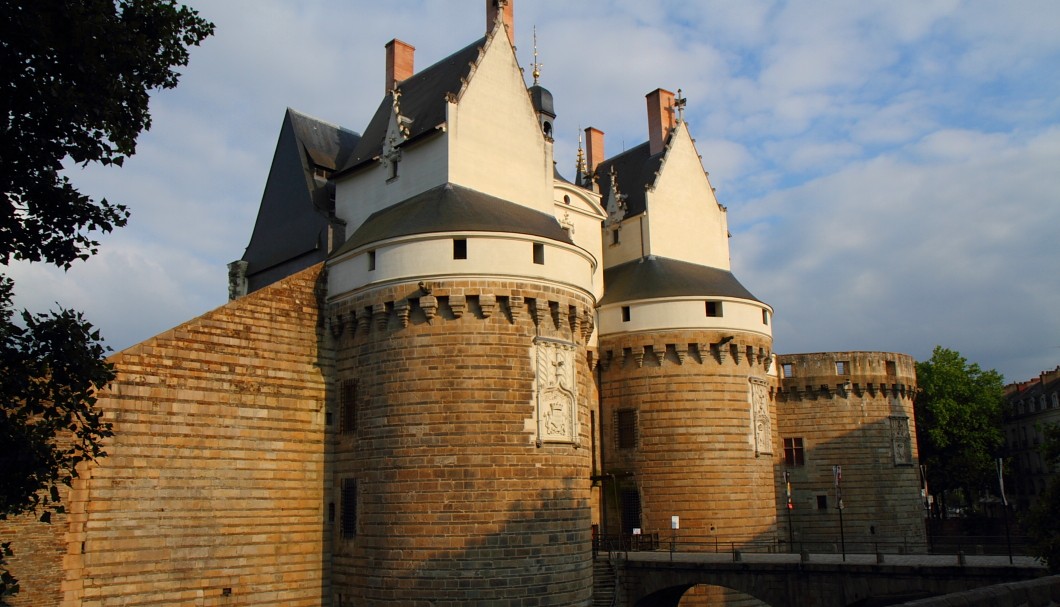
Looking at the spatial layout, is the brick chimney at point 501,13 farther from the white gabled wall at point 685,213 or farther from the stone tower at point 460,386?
the white gabled wall at point 685,213

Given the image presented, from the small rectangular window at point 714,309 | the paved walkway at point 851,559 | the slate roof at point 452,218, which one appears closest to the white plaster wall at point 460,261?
the slate roof at point 452,218

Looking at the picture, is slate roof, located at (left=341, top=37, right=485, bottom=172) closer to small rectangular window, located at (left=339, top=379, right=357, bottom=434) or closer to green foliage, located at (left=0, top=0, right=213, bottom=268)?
small rectangular window, located at (left=339, top=379, right=357, bottom=434)

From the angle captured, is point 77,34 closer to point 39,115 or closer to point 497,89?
point 39,115

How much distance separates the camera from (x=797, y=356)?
4075 centimetres

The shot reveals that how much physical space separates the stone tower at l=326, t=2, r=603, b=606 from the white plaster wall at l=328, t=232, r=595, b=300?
0.04 meters

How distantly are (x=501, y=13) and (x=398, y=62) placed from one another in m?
7.58

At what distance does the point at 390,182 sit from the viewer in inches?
1121

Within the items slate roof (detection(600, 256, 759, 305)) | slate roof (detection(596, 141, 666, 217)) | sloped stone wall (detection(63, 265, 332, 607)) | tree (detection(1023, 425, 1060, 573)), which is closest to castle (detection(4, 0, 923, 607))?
sloped stone wall (detection(63, 265, 332, 607))

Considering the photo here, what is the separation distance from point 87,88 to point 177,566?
14191mm

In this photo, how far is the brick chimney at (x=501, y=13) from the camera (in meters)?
29.3

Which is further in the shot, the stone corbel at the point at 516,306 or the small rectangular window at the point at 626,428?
the small rectangular window at the point at 626,428

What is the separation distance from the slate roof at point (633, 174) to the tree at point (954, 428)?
26.5 meters

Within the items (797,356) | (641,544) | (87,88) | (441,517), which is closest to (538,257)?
(441,517)

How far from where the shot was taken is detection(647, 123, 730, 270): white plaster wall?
36.2 meters
